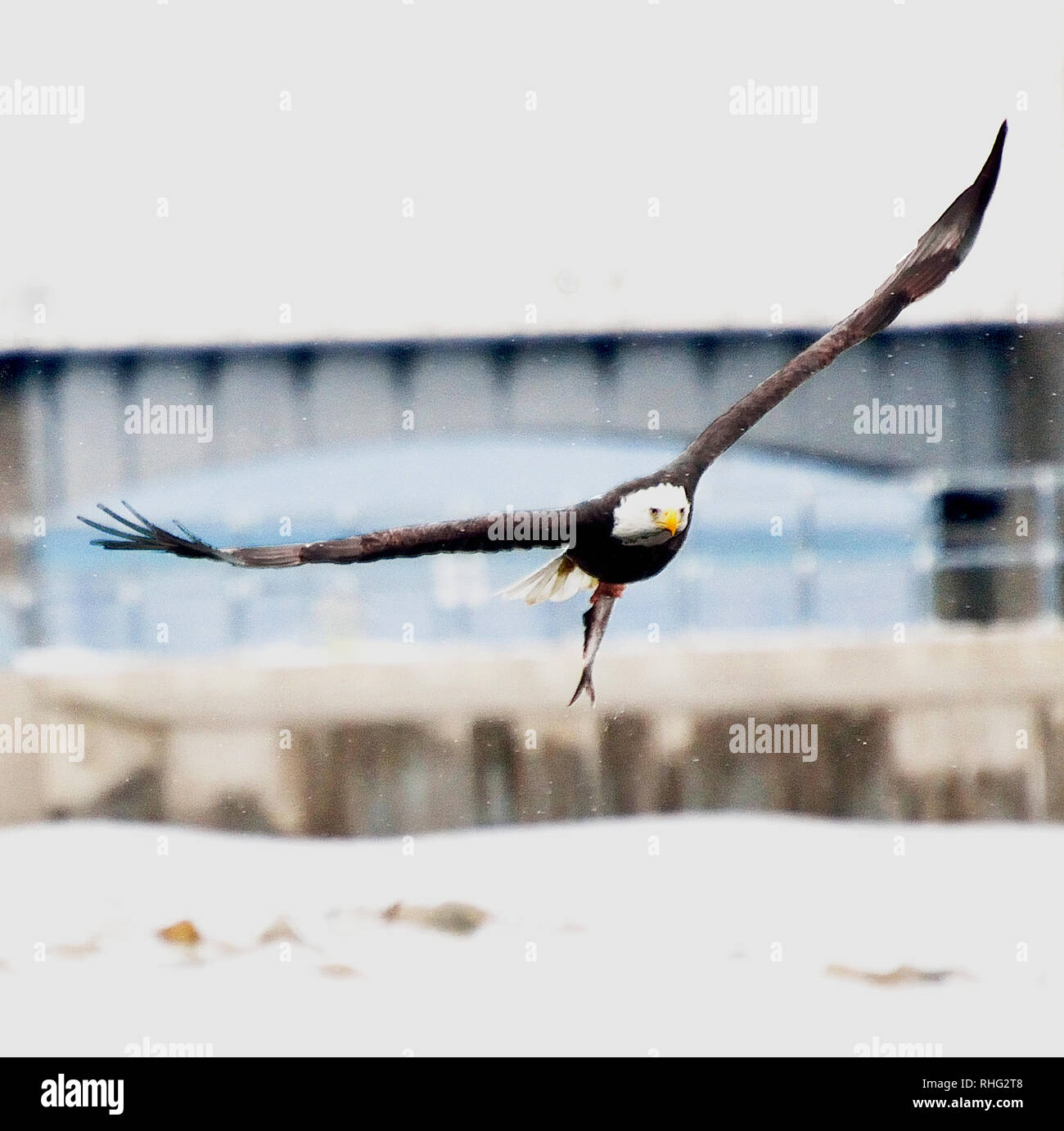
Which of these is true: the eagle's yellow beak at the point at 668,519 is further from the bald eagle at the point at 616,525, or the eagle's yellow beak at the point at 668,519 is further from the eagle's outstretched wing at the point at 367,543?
the eagle's outstretched wing at the point at 367,543

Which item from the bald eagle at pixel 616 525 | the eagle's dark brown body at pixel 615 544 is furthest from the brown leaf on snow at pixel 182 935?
the eagle's dark brown body at pixel 615 544

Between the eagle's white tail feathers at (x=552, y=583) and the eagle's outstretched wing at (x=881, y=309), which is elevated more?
the eagle's outstretched wing at (x=881, y=309)

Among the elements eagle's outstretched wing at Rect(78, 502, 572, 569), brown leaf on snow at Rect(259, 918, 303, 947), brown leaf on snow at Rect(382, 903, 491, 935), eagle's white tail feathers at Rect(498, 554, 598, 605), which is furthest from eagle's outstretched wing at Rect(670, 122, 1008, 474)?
brown leaf on snow at Rect(259, 918, 303, 947)

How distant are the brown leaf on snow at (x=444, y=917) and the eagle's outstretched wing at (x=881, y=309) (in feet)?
5.49

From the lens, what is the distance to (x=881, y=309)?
2.40 m

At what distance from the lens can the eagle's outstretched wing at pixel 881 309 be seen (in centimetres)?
226

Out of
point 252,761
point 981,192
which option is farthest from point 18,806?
point 981,192

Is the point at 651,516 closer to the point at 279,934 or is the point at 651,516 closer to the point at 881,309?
the point at 881,309

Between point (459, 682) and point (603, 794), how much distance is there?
0.65m

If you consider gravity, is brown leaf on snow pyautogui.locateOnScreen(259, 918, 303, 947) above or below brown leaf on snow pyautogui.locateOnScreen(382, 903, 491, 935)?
below

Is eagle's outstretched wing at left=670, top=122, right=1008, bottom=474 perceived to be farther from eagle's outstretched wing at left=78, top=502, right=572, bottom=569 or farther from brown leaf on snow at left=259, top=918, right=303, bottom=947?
brown leaf on snow at left=259, top=918, right=303, bottom=947

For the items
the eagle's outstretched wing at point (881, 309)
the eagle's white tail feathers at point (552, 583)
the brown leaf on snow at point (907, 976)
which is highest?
the eagle's outstretched wing at point (881, 309)

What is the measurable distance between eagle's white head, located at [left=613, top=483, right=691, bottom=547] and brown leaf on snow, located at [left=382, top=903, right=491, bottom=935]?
1563 mm

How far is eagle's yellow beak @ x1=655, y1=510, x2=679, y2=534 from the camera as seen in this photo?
6.77ft
